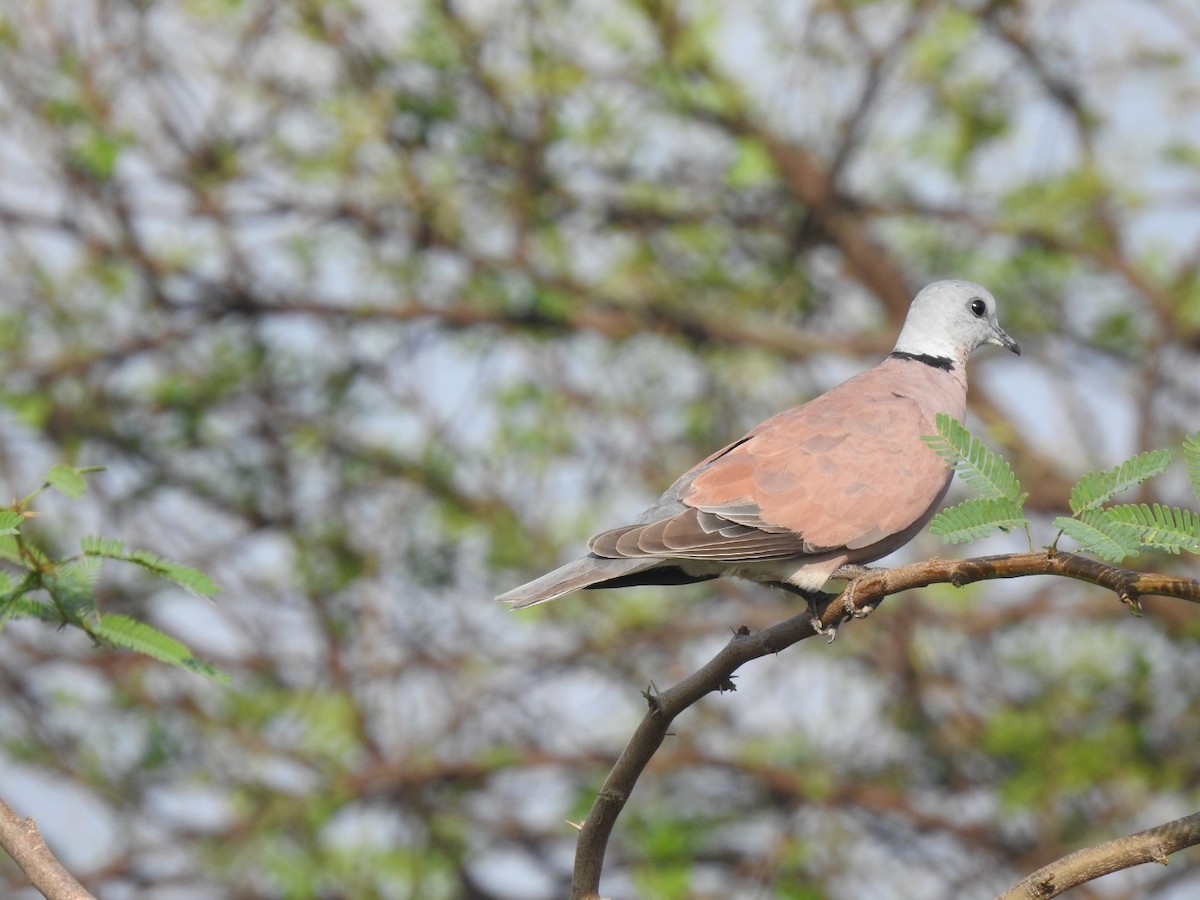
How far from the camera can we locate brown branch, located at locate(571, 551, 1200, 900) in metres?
2.21

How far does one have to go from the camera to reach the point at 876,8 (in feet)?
25.0

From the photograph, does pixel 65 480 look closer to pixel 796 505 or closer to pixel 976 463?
pixel 976 463

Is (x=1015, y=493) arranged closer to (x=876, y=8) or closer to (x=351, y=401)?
(x=876, y=8)

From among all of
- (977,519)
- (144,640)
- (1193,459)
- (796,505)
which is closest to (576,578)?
(796,505)

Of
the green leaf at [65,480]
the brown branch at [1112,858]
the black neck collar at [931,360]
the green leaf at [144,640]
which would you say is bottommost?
the brown branch at [1112,858]

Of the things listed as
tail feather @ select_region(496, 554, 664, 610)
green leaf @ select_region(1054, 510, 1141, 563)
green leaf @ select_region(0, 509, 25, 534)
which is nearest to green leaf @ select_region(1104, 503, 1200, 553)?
green leaf @ select_region(1054, 510, 1141, 563)

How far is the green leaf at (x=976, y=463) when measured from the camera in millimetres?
2578

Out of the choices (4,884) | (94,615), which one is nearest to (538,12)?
(4,884)

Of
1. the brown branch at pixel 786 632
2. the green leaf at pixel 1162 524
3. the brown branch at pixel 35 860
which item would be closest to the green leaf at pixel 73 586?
the brown branch at pixel 35 860

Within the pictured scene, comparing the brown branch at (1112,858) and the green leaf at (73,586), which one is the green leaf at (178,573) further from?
the brown branch at (1112,858)

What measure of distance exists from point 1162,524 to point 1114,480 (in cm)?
11

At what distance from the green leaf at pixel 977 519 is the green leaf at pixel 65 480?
1447 mm

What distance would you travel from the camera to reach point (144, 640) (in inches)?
107

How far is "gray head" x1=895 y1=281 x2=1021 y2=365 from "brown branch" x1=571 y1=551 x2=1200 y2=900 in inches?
72.1
